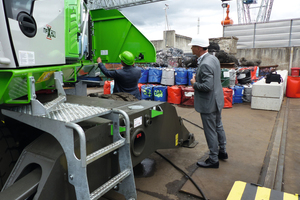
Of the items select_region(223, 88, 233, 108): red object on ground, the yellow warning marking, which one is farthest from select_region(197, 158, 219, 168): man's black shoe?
select_region(223, 88, 233, 108): red object on ground

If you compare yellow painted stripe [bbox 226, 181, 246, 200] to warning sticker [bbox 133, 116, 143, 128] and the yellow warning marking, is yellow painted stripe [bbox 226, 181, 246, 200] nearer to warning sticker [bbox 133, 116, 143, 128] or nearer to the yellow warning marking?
warning sticker [bbox 133, 116, 143, 128]

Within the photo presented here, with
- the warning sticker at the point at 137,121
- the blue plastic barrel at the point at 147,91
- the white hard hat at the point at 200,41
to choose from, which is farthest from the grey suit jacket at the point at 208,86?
the blue plastic barrel at the point at 147,91

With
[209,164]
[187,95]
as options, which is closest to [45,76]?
[209,164]

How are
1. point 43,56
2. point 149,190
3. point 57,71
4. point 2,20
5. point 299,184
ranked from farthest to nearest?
point 299,184
point 149,190
point 57,71
point 43,56
point 2,20

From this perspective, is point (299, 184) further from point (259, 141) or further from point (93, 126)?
point (93, 126)

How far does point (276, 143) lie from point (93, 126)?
3.90 metres

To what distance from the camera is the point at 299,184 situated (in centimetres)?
296

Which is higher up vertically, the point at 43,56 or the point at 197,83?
the point at 43,56

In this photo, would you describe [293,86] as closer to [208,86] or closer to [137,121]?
[208,86]

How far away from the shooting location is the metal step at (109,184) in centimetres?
162

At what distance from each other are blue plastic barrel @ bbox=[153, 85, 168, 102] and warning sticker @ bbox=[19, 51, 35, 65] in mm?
6628

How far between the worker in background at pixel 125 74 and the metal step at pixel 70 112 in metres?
1.90

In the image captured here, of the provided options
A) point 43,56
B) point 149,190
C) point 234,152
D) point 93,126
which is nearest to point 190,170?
point 149,190

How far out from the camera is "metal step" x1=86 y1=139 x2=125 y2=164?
1.59 m
